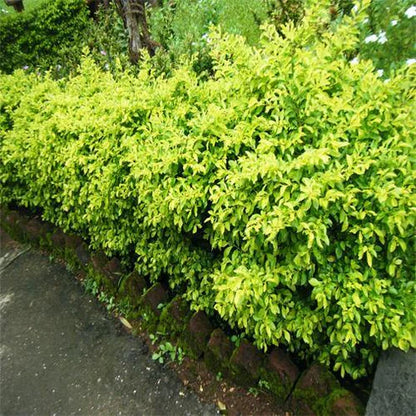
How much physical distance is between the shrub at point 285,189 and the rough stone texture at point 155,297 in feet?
0.57

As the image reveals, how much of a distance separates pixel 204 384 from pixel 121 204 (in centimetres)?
138

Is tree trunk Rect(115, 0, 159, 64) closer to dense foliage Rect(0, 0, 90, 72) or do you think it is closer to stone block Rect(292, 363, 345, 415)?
dense foliage Rect(0, 0, 90, 72)

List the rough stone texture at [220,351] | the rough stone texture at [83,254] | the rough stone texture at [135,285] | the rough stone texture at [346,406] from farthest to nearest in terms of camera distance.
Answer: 1. the rough stone texture at [83,254]
2. the rough stone texture at [135,285]
3. the rough stone texture at [220,351]
4. the rough stone texture at [346,406]

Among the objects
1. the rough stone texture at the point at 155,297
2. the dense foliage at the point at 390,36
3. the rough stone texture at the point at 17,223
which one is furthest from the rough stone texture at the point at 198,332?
the rough stone texture at the point at 17,223

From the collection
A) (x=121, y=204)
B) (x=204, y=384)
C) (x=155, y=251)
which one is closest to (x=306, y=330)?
(x=204, y=384)

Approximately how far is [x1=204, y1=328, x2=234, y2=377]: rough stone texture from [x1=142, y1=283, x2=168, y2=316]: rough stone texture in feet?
1.96

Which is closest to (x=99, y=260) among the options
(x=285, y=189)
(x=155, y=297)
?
(x=155, y=297)

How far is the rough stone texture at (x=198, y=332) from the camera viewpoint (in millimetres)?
2867

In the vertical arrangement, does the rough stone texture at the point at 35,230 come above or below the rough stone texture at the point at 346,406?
above

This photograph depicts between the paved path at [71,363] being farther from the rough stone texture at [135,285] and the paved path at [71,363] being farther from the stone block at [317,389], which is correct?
the stone block at [317,389]

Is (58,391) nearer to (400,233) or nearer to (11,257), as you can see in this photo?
(11,257)

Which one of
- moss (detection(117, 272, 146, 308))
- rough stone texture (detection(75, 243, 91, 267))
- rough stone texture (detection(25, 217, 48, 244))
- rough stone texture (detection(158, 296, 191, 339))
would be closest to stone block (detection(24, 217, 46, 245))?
rough stone texture (detection(25, 217, 48, 244))

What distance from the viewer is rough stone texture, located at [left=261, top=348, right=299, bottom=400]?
246cm

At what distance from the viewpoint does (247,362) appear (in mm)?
2607
